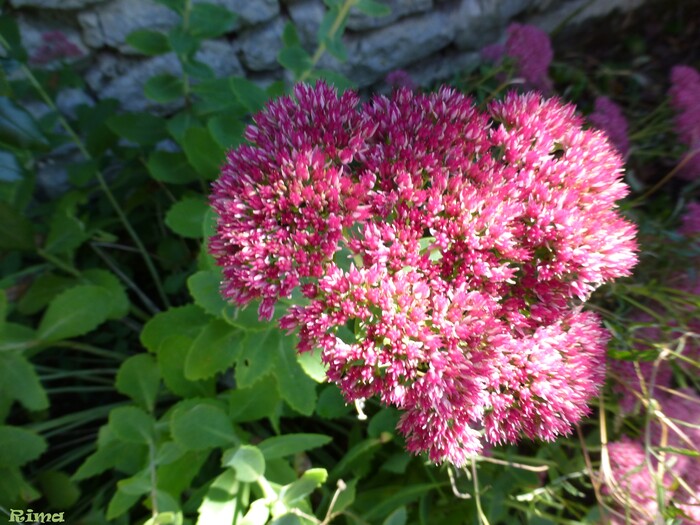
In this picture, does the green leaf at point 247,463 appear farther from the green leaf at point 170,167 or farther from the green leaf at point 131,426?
the green leaf at point 170,167

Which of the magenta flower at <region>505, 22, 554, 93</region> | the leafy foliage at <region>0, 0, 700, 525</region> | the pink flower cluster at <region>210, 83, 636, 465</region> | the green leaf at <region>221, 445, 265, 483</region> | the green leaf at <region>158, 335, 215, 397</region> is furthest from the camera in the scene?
the magenta flower at <region>505, 22, 554, 93</region>

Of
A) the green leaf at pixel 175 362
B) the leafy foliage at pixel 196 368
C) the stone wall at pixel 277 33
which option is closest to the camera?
the leafy foliage at pixel 196 368

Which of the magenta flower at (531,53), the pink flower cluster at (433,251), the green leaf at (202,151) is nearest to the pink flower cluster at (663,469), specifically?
the pink flower cluster at (433,251)


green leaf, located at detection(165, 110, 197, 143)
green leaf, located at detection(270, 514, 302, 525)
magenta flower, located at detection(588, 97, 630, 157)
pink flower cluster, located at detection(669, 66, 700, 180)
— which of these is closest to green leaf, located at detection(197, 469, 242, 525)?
green leaf, located at detection(270, 514, 302, 525)

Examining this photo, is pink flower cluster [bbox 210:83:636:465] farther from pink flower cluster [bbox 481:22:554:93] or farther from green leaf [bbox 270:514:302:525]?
pink flower cluster [bbox 481:22:554:93]

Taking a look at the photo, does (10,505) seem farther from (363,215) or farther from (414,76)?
(414,76)

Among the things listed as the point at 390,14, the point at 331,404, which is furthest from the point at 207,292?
the point at 390,14
